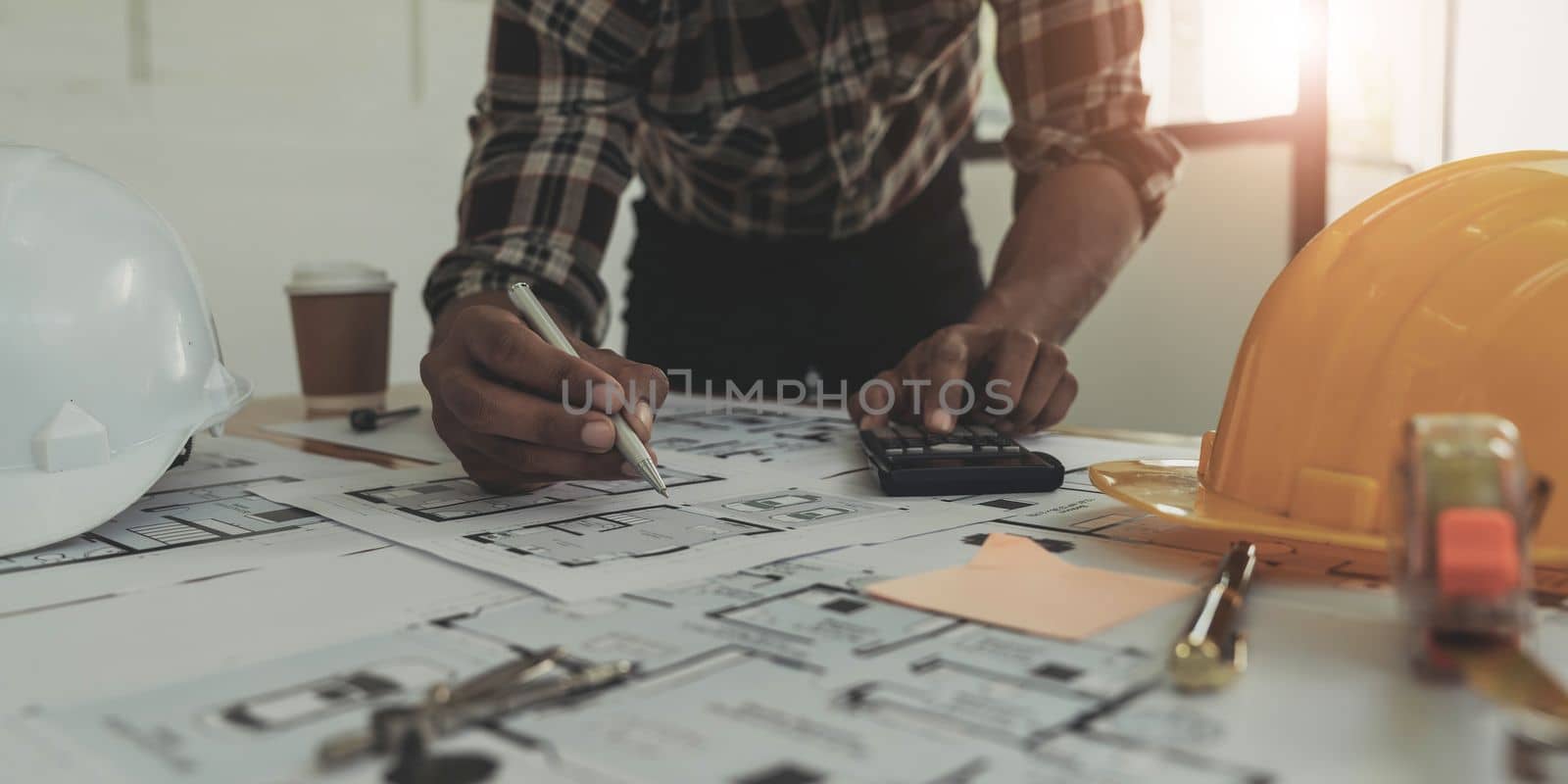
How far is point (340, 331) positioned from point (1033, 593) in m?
0.87

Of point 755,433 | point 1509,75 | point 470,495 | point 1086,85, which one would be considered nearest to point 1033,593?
point 470,495

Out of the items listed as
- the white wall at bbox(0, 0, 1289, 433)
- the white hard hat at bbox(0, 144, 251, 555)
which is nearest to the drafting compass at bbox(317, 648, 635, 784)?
the white hard hat at bbox(0, 144, 251, 555)

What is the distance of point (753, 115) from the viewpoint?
3.77ft

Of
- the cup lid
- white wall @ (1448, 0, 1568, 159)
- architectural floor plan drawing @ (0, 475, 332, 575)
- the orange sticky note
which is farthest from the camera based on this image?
white wall @ (1448, 0, 1568, 159)

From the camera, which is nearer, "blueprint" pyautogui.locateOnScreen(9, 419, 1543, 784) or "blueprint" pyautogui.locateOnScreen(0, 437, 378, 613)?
"blueprint" pyautogui.locateOnScreen(9, 419, 1543, 784)

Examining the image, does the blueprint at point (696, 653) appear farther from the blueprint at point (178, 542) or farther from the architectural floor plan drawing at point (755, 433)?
the architectural floor plan drawing at point (755, 433)

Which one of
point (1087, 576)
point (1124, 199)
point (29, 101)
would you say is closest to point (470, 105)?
point (29, 101)

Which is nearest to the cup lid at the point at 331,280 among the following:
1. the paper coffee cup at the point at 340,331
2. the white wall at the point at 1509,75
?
the paper coffee cup at the point at 340,331

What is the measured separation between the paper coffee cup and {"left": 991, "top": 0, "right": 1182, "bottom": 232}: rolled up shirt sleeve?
678 mm

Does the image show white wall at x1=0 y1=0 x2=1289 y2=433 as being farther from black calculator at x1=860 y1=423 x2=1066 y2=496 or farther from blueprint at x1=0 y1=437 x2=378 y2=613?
black calculator at x1=860 y1=423 x2=1066 y2=496

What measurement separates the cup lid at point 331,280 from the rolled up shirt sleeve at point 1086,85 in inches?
26.6

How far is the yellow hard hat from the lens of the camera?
48cm

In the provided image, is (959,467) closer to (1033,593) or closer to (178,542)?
(1033,593)

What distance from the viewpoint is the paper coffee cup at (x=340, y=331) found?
1115 mm
